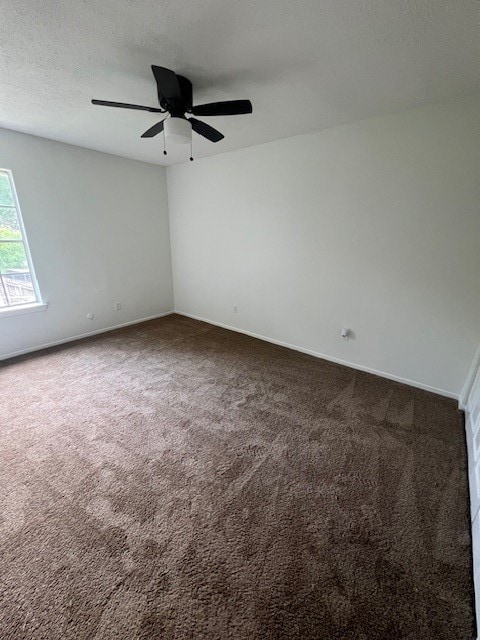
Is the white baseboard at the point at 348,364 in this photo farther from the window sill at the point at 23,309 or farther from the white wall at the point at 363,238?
the window sill at the point at 23,309

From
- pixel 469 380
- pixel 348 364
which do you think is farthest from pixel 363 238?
pixel 469 380

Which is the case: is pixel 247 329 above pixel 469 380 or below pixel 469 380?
below

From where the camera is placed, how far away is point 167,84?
1.65 m

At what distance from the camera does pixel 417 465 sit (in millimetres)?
1867

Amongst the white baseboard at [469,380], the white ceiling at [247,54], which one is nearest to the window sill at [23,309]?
the white ceiling at [247,54]

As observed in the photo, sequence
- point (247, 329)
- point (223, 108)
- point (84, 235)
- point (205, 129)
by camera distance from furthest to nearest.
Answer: point (247, 329) < point (84, 235) < point (205, 129) < point (223, 108)

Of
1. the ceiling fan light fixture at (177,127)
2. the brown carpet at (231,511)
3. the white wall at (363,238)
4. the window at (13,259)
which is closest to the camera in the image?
the brown carpet at (231,511)

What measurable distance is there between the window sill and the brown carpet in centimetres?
88

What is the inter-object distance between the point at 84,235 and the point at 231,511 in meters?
3.76

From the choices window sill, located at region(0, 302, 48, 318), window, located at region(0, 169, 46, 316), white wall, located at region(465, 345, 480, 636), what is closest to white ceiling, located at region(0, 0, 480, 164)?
window, located at region(0, 169, 46, 316)

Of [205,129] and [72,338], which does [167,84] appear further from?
[72,338]

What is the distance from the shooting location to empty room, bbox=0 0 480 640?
4.04 feet

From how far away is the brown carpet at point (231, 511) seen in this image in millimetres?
1109

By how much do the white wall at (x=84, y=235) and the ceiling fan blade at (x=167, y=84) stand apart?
2317 millimetres
